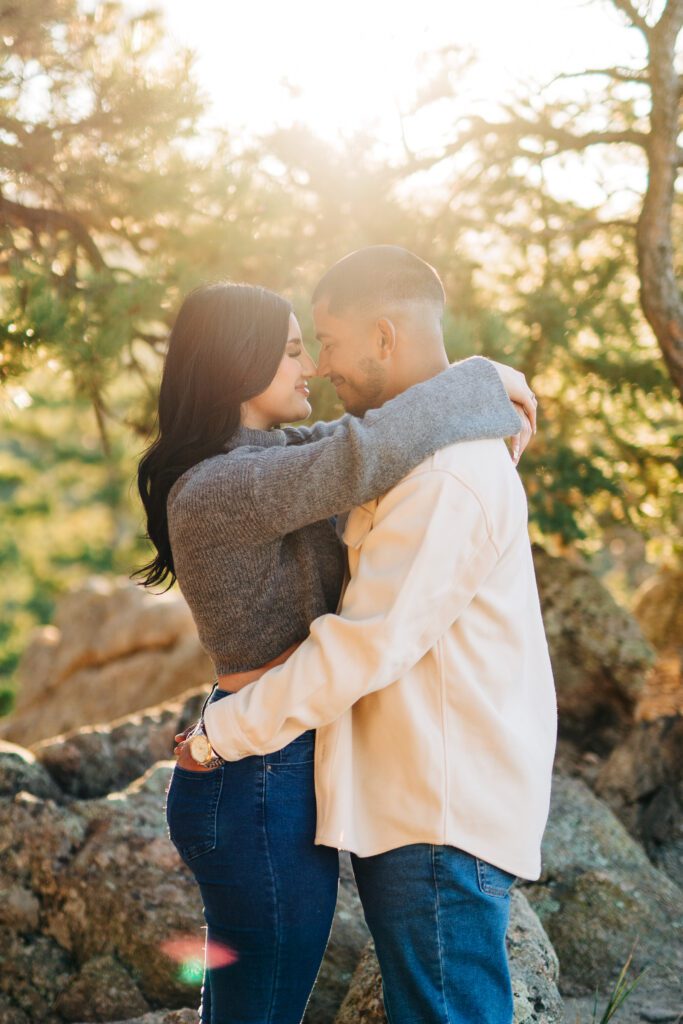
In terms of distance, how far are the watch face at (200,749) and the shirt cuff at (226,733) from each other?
0.02 m

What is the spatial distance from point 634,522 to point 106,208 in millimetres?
3009

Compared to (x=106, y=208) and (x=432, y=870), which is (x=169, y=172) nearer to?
(x=106, y=208)

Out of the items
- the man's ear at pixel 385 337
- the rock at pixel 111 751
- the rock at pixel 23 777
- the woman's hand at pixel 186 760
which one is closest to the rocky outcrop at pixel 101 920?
the rock at pixel 23 777

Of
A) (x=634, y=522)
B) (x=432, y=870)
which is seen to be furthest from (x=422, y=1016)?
(x=634, y=522)

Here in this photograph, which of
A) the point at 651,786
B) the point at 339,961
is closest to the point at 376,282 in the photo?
the point at 339,961

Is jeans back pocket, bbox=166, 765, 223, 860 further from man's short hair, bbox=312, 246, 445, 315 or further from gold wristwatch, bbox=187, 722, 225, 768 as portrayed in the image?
man's short hair, bbox=312, 246, 445, 315

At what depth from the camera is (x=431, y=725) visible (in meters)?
1.73

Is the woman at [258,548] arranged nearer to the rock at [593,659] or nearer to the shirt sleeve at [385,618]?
the shirt sleeve at [385,618]

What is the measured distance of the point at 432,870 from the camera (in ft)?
5.53

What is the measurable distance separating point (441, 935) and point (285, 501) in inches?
32.0

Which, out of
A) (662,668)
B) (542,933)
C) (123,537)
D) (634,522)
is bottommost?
(123,537)

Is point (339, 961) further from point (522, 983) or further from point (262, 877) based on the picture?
point (262, 877)

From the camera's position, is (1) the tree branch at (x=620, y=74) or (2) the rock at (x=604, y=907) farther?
(1) the tree branch at (x=620, y=74)

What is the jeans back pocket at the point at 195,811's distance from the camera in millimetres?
1764
